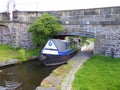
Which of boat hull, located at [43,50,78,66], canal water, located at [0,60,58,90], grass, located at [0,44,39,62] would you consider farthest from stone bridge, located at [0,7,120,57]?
canal water, located at [0,60,58,90]

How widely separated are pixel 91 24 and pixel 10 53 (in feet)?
20.0

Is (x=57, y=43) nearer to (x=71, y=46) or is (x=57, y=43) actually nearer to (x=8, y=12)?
(x=71, y=46)

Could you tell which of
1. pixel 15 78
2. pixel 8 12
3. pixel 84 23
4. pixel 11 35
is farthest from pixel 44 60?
pixel 8 12

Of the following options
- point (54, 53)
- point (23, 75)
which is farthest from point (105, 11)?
point (23, 75)

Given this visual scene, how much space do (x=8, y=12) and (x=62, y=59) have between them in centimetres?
677

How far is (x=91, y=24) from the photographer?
1426 cm

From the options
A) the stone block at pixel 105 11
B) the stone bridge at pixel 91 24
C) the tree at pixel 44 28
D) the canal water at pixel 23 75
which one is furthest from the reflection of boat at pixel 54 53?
the stone block at pixel 105 11

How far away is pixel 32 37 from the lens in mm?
15875

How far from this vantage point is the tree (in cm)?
1486

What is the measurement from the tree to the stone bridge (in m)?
0.66

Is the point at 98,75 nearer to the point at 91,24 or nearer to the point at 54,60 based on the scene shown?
the point at 54,60

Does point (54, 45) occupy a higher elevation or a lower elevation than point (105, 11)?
lower

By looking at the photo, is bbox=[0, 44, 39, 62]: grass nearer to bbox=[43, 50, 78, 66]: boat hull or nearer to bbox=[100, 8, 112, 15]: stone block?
bbox=[43, 50, 78, 66]: boat hull

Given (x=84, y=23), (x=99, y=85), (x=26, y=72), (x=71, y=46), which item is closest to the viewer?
(x=99, y=85)
